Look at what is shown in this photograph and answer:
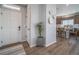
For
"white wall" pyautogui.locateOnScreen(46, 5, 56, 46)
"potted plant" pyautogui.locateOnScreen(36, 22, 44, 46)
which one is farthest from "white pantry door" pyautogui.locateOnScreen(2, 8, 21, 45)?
"white wall" pyautogui.locateOnScreen(46, 5, 56, 46)

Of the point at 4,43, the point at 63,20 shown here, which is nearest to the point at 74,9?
the point at 63,20

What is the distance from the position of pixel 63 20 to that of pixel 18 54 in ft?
4.66

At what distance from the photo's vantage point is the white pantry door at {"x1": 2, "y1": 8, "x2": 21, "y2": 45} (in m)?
2.71

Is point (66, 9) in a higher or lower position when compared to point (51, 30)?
higher

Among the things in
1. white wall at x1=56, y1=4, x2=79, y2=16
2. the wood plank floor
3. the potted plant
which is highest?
white wall at x1=56, y1=4, x2=79, y2=16

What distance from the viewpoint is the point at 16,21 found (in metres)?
2.77

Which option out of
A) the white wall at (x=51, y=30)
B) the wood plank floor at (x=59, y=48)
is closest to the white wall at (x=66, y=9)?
the white wall at (x=51, y=30)

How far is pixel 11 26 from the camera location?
279 centimetres

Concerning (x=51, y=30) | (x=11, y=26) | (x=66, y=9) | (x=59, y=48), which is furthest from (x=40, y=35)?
(x=66, y=9)

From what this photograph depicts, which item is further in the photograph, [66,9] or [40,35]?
[40,35]

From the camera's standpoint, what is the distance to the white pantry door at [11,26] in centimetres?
271

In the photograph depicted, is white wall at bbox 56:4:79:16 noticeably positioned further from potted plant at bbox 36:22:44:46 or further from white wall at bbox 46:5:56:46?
potted plant at bbox 36:22:44:46

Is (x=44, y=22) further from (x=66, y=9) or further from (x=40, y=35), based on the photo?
(x=66, y=9)
